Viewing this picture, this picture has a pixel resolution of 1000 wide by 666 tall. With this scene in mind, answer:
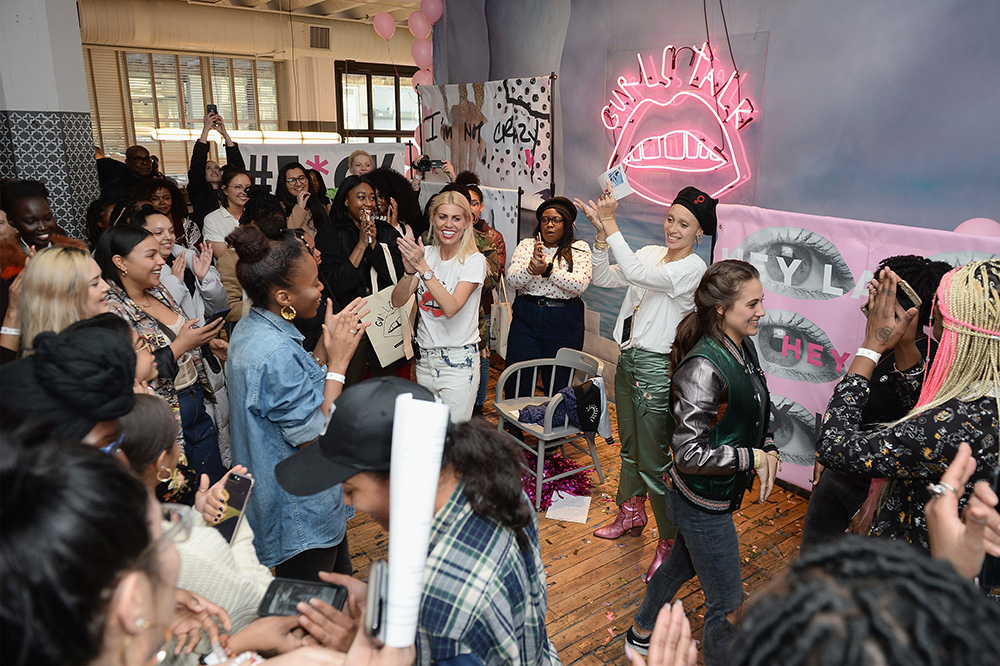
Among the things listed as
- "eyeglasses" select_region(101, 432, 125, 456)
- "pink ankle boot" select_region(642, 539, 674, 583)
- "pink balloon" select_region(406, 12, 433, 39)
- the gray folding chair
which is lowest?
"pink ankle boot" select_region(642, 539, 674, 583)

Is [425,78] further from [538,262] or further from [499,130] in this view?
[538,262]

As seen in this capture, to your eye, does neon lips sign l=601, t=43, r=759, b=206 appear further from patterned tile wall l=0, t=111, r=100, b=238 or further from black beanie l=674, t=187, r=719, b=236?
patterned tile wall l=0, t=111, r=100, b=238

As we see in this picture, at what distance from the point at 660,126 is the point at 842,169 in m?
1.38

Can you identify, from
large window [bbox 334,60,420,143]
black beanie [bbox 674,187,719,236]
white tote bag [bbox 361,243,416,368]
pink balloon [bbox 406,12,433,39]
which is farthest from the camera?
large window [bbox 334,60,420,143]

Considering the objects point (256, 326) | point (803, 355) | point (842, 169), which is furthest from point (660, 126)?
point (256, 326)

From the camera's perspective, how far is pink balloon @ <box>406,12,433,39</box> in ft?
23.2

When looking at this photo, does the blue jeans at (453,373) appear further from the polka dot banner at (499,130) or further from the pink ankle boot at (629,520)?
the polka dot banner at (499,130)

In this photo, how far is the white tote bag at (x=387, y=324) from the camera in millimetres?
3840

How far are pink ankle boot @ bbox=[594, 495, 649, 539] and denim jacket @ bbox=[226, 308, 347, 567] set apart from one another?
5.67 feet

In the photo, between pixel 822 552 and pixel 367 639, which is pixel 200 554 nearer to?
pixel 367 639

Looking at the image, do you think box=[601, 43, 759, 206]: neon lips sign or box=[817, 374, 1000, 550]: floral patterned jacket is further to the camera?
box=[601, 43, 759, 206]: neon lips sign

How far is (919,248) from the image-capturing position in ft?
10.0

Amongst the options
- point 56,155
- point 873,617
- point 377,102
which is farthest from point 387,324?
point 377,102

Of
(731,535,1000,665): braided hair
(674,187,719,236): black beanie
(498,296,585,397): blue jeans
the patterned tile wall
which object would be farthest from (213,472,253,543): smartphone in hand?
the patterned tile wall
